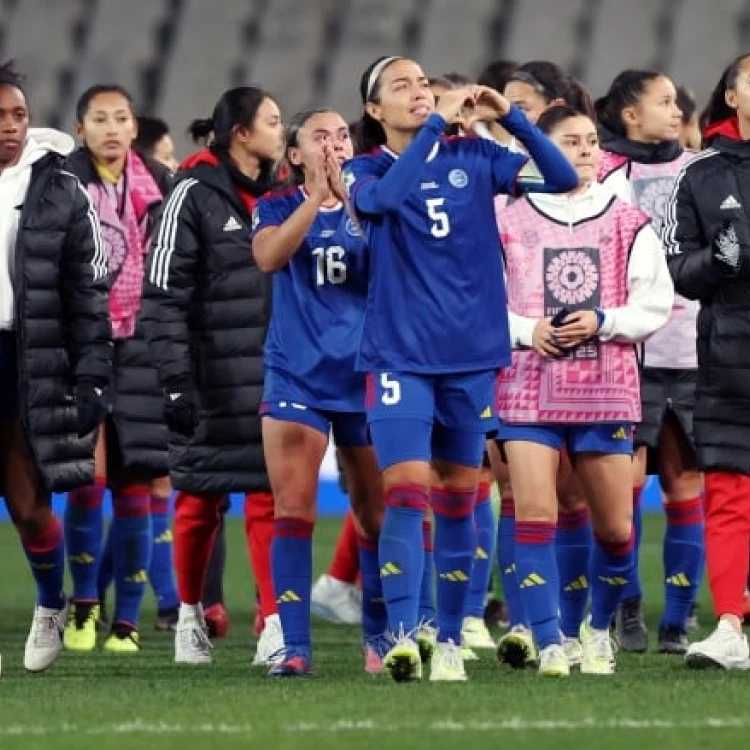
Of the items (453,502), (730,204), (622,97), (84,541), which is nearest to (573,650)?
(453,502)

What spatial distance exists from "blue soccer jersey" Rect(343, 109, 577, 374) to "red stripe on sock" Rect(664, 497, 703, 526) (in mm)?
2404

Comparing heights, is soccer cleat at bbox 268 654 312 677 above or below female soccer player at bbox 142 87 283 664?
below

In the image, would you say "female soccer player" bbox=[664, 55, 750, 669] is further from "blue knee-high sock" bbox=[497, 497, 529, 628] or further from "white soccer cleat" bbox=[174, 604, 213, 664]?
"white soccer cleat" bbox=[174, 604, 213, 664]

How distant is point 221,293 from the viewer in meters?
9.39

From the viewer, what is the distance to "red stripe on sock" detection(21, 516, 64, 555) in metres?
8.74

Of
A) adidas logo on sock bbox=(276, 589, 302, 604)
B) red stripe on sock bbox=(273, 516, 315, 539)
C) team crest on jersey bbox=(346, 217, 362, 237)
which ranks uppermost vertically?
team crest on jersey bbox=(346, 217, 362, 237)

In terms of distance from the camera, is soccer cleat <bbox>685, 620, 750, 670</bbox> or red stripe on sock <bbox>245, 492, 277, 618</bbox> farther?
red stripe on sock <bbox>245, 492, 277, 618</bbox>

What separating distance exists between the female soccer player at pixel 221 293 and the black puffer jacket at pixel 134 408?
1.11 metres

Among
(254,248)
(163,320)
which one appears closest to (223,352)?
(163,320)

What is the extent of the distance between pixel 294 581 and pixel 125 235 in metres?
2.62

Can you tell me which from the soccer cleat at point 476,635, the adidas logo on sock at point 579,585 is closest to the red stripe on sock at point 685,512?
the soccer cleat at point 476,635

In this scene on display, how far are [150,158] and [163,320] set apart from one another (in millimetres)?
2305

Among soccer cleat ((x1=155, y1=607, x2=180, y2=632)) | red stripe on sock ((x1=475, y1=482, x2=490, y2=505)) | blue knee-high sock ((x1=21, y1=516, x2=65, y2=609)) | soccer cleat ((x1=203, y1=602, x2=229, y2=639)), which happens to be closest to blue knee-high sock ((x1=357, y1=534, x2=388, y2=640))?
blue knee-high sock ((x1=21, y1=516, x2=65, y2=609))

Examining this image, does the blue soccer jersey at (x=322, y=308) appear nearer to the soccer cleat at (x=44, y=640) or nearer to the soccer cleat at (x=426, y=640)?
the soccer cleat at (x=426, y=640)
